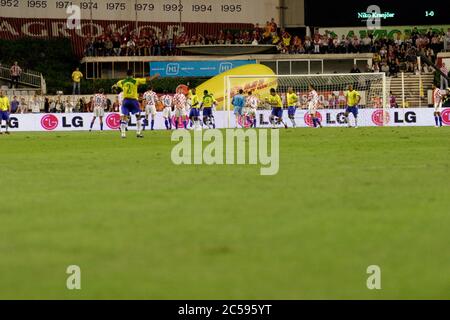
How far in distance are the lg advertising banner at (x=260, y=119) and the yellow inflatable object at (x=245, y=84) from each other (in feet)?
11.3

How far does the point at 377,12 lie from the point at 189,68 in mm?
13272

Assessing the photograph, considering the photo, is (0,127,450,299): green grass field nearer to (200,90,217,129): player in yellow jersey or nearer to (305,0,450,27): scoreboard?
(200,90,217,129): player in yellow jersey

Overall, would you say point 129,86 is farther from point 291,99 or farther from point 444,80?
point 444,80

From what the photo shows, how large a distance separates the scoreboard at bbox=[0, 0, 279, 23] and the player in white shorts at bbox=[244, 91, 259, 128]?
74.3ft

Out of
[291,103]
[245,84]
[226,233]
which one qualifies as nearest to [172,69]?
[245,84]

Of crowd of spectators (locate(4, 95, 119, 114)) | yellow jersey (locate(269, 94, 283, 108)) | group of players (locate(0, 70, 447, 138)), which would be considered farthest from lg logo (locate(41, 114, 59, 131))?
yellow jersey (locate(269, 94, 283, 108))

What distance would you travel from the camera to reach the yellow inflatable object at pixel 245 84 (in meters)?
53.9

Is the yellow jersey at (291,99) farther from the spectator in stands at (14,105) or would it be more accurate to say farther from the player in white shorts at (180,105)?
the spectator in stands at (14,105)

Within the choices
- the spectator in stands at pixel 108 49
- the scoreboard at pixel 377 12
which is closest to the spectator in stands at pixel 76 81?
the spectator in stands at pixel 108 49

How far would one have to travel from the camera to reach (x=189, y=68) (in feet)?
210

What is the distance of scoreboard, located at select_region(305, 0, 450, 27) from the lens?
56.6m

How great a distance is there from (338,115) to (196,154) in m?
28.1

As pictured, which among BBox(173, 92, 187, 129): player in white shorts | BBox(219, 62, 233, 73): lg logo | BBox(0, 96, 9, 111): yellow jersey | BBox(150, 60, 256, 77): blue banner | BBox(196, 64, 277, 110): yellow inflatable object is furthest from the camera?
BBox(150, 60, 256, 77): blue banner

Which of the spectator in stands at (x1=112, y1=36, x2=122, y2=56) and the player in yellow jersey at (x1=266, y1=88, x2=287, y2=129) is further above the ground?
the spectator in stands at (x1=112, y1=36, x2=122, y2=56)
